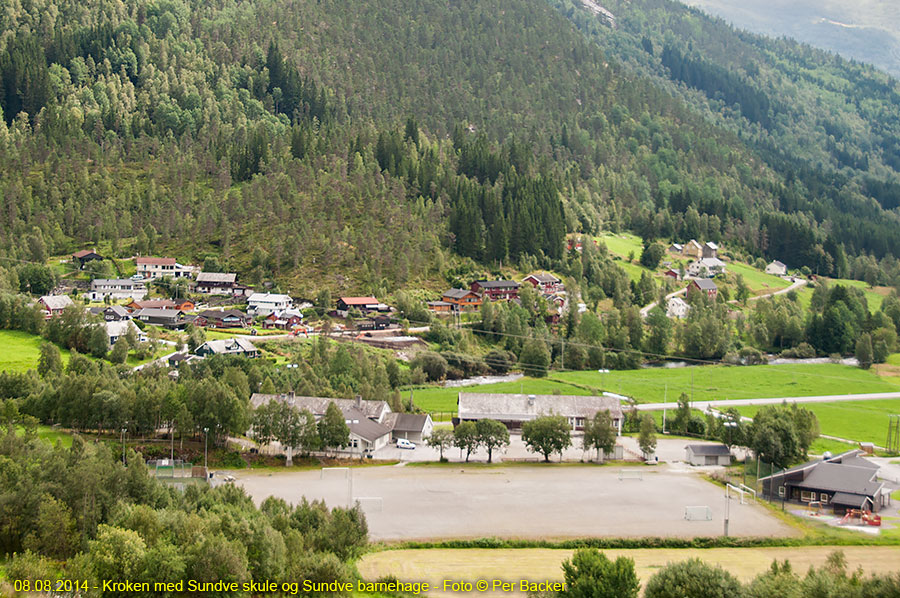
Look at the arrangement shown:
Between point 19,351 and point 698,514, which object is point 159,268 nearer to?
point 19,351

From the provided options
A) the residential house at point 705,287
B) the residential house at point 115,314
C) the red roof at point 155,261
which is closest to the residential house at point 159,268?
the red roof at point 155,261

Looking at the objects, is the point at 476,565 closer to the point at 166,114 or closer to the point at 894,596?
the point at 894,596

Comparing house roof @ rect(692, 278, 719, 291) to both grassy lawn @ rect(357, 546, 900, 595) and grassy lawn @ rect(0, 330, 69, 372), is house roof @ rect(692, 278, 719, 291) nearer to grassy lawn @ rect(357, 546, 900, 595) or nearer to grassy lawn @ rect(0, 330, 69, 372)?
grassy lawn @ rect(0, 330, 69, 372)

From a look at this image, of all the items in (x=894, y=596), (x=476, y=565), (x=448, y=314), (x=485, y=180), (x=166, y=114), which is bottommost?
(x=476, y=565)

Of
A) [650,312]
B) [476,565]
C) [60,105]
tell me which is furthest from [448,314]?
[60,105]

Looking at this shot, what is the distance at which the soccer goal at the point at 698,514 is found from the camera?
5034cm

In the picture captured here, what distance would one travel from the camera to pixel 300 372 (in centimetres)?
7831

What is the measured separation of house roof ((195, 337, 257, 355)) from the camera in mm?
83188

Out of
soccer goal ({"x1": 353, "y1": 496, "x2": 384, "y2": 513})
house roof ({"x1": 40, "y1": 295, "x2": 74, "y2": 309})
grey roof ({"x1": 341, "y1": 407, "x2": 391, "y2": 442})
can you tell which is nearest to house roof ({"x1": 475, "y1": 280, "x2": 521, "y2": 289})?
grey roof ({"x1": 341, "y1": 407, "x2": 391, "y2": 442})

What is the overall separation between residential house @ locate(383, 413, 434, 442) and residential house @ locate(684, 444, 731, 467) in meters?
19.3

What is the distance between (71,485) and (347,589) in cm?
1525

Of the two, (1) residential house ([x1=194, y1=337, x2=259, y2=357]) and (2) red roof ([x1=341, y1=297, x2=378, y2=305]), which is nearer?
(1) residential house ([x1=194, y1=337, x2=259, y2=357])

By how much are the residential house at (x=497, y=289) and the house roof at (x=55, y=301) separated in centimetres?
4420

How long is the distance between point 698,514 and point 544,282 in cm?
6468
